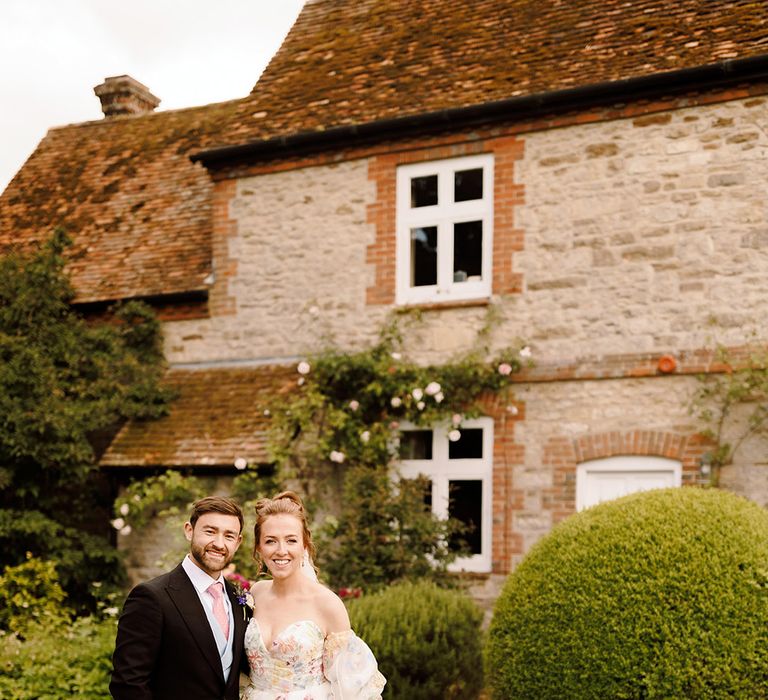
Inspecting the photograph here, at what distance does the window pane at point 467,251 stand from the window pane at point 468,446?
164 cm

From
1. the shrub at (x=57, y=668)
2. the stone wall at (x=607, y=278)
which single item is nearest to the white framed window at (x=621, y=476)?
the stone wall at (x=607, y=278)

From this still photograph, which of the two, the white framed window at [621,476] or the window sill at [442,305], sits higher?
the window sill at [442,305]

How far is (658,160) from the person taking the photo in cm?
1105

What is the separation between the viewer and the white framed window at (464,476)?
38.0 feet

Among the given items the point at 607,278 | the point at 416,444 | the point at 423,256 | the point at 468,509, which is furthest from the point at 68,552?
the point at 607,278

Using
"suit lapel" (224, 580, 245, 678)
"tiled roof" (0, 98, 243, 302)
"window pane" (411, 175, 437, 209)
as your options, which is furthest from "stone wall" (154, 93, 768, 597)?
"suit lapel" (224, 580, 245, 678)

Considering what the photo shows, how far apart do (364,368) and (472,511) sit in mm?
1890

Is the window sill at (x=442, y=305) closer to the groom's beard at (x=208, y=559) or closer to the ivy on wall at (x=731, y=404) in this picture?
the ivy on wall at (x=731, y=404)

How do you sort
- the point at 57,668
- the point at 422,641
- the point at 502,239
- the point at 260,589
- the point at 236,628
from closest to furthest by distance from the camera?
the point at 236,628
the point at 260,589
the point at 57,668
the point at 422,641
the point at 502,239

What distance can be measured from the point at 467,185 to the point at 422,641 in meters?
5.48

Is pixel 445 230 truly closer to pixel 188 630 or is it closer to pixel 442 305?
pixel 442 305

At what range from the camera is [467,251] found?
1212 centimetres

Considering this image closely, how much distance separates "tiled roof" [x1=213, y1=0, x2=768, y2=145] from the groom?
801 centimetres

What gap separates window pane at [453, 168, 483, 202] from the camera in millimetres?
12086
